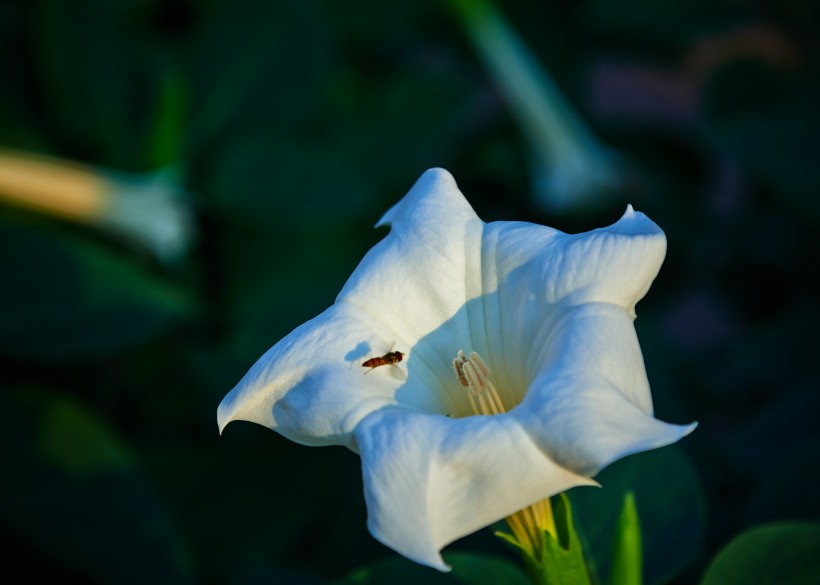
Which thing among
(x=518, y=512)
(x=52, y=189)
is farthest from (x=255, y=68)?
(x=518, y=512)

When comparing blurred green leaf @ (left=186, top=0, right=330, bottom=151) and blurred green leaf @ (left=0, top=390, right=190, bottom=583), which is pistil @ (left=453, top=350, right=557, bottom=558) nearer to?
blurred green leaf @ (left=0, top=390, right=190, bottom=583)

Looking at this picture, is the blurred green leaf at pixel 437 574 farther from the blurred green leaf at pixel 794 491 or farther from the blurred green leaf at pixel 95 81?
the blurred green leaf at pixel 95 81

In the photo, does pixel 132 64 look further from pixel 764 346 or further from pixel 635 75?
pixel 635 75

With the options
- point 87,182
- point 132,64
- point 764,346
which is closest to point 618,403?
point 764,346

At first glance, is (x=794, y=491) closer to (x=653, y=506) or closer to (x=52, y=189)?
(x=653, y=506)

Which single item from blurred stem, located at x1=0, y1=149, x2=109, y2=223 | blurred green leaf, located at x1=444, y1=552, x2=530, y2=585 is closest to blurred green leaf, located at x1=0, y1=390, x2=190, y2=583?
blurred stem, located at x1=0, y1=149, x2=109, y2=223

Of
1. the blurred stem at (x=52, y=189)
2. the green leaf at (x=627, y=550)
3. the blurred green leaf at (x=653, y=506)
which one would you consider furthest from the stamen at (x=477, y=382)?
the blurred stem at (x=52, y=189)

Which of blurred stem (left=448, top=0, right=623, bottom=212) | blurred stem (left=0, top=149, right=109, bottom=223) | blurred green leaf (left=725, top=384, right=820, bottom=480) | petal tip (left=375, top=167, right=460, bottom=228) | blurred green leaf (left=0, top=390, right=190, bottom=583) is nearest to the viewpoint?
petal tip (left=375, top=167, right=460, bottom=228)
